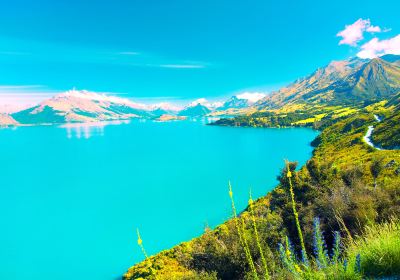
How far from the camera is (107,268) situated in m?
36.4

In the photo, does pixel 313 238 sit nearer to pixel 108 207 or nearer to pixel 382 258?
pixel 382 258

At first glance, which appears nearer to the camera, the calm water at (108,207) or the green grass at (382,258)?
the green grass at (382,258)

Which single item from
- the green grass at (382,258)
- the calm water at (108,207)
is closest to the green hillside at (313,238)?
the green grass at (382,258)

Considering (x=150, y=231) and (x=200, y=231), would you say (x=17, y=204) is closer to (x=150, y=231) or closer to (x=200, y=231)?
(x=150, y=231)

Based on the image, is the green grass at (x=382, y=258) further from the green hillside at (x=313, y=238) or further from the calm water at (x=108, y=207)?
the calm water at (x=108, y=207)

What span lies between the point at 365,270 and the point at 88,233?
51735mm

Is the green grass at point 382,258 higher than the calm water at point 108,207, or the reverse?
the green grass at point 382,258

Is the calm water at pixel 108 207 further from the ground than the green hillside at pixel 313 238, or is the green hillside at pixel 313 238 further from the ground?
the green hillside at pixel 313 238

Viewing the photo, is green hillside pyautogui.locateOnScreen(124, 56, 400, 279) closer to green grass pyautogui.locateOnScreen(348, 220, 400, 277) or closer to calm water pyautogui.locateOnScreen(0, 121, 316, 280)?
green grass pyautogui.locateOnScreen(348, 220, 400, 277)

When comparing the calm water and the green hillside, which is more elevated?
the green hillside

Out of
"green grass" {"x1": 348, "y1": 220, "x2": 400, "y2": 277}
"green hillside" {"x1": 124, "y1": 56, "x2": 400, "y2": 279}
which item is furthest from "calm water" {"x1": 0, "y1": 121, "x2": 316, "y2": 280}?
"green grass" {"x1": 348, "y1": 220, "x2": 400, "y2": 277}

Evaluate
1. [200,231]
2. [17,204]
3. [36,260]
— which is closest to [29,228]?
[36,260]

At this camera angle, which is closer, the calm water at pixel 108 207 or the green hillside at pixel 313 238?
the green hillside at pixel 313 238

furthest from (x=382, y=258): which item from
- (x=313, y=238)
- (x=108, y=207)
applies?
(x=108, y=207)
